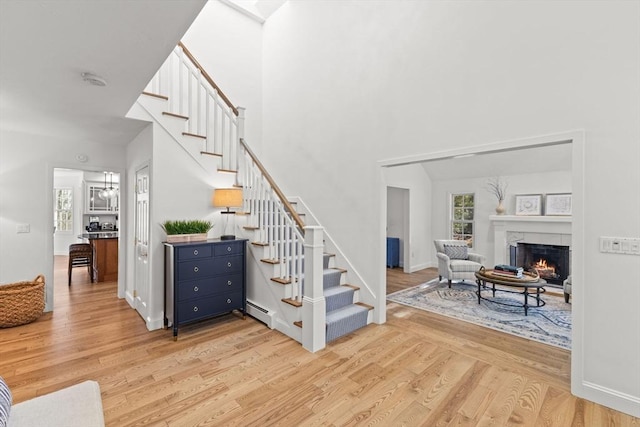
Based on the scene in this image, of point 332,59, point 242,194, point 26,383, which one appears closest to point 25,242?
point 26,383

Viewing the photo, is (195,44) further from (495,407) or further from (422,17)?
(495,407)

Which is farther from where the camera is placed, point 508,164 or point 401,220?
point 401,220

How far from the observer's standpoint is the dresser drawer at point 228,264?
3447 millimetres

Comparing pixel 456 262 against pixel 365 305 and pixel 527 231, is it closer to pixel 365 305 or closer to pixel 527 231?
pixel 527 231

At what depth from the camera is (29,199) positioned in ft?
12.9

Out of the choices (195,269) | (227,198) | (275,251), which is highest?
(227,198)

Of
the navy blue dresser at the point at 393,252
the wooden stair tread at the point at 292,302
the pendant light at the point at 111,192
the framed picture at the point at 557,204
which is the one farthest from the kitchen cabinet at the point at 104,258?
the framed picture at the point at 557,204

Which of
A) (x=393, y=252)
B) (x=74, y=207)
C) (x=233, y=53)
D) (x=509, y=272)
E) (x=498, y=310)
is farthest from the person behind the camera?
(x=74, y=207)

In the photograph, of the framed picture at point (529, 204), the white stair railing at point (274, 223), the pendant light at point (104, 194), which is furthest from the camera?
the pendant light at point (104, 194)

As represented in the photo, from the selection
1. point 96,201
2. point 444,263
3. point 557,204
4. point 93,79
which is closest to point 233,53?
point 93,79

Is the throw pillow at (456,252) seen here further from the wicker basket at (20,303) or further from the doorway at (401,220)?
the wicker basket at (20,303)

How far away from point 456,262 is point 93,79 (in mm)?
5651

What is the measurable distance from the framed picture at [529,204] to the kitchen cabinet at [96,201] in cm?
1007

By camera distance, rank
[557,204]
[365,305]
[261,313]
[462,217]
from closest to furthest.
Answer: [261,313]
[365,305]
[557,204]
[462,217]
